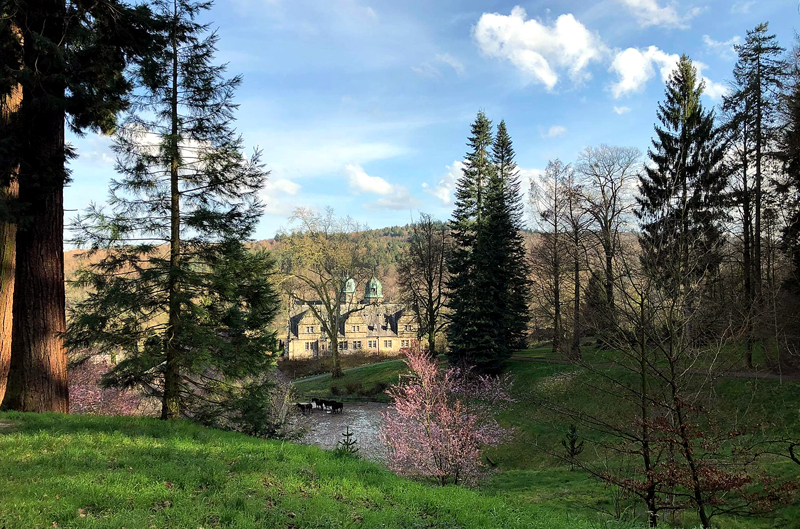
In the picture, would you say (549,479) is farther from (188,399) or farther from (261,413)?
(188,399)

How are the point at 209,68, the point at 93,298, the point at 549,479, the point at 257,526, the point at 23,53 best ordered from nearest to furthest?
the point at 257,526 < the point at 23,53 < the point at 93,298 < the point at 209,68 < the point at 549,479

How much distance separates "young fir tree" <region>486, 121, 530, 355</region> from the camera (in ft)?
90.0

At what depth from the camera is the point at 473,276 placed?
26.7m

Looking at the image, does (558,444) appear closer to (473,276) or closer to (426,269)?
(473,276)

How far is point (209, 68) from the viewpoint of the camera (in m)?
9.38

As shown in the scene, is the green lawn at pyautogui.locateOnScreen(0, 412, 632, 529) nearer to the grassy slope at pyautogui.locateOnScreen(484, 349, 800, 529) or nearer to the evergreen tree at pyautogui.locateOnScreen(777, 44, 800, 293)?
the grassy slope at pyautogui.locateOnScreen(484, 349, 800, 529)

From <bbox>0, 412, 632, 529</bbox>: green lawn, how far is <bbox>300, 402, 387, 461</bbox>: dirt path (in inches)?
386

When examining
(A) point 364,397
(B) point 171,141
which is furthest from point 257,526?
(A) point 364,397

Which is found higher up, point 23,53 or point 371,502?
point 23,53

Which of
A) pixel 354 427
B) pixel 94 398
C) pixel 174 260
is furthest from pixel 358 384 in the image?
pixel 174 260

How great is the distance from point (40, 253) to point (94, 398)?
10776mm

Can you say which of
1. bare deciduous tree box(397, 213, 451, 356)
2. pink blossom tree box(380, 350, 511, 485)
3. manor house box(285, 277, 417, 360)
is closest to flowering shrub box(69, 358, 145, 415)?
pink blossom tree box(380, 350, 511, 485)

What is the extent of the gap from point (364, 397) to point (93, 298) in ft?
76.0

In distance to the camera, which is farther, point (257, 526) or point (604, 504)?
point (604, 504)
